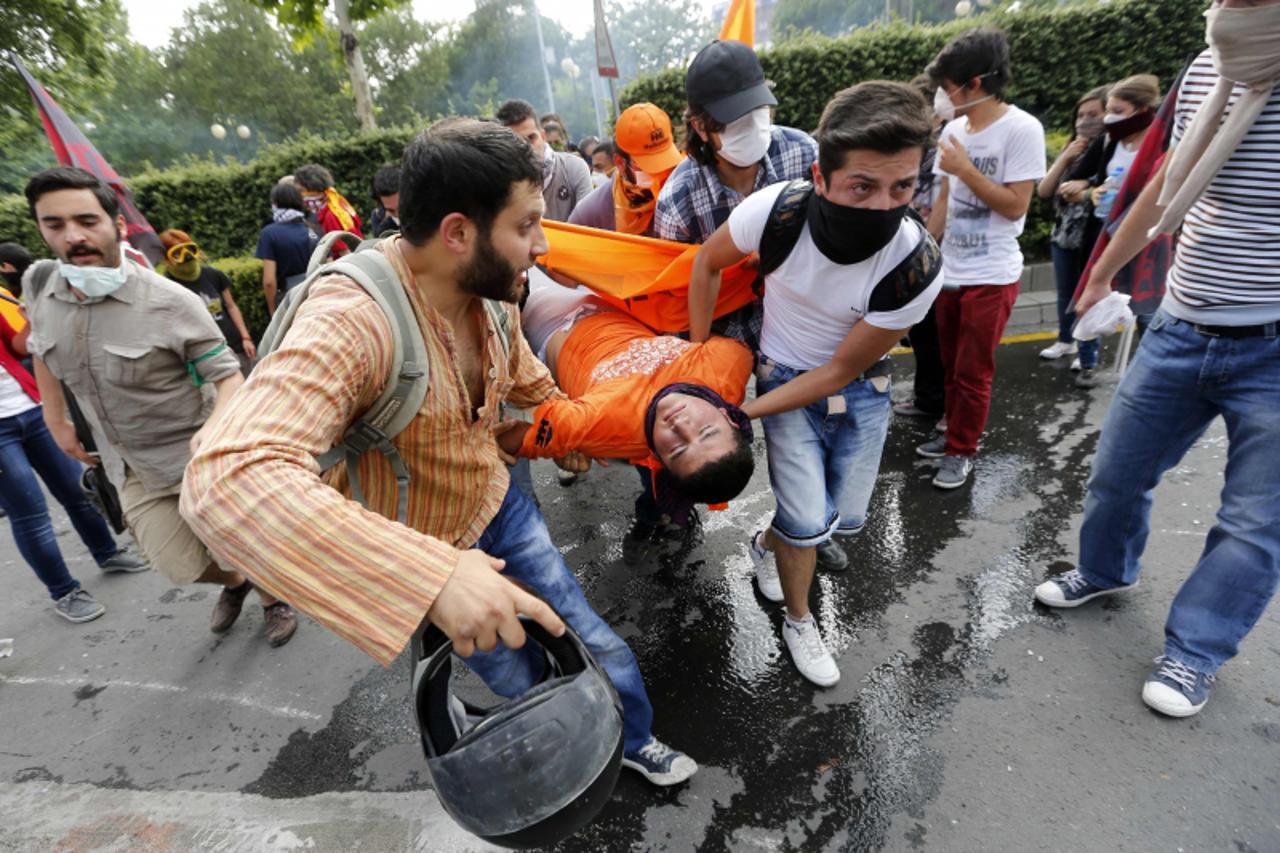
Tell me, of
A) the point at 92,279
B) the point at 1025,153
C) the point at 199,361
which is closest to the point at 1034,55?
the point at 1025,153

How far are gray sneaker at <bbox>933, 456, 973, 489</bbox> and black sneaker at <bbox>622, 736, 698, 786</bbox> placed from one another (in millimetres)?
2282

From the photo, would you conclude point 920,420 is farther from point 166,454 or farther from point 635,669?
point 166,454

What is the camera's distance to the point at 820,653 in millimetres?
2486

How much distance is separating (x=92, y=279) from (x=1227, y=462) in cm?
420

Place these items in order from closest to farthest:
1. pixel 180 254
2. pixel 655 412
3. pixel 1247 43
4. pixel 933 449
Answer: pixel 1247 43 → pixel 655 412 → pixel 933 449 → pixel 180 254

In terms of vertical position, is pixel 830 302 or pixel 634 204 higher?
pixel 634 204

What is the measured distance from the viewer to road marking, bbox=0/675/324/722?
263cm

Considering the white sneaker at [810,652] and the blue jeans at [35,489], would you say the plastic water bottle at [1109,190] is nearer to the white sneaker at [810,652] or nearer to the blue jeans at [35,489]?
the white sneaker at [810,652]

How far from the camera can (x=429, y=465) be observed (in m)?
1.66

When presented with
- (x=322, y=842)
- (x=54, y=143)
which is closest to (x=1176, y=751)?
(x=322, y=842)

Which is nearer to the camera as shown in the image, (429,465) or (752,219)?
(429,465)

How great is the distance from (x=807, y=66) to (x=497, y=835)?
405 inches

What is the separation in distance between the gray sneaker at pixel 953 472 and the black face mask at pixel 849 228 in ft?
6.55

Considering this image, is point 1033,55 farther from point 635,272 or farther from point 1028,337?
point 635,272
